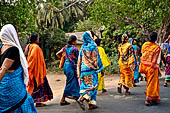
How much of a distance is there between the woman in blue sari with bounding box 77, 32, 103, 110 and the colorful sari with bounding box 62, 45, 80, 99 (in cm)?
46

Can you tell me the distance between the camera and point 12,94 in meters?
2.88

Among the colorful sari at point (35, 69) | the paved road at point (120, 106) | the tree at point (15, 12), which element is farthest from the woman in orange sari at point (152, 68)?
the tree at point (15, 12)

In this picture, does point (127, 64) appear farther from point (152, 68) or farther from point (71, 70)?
point (71, 70)

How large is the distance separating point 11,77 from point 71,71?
10.4 feet

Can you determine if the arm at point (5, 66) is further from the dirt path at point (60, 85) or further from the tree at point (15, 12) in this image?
the tree at point (15, 12)

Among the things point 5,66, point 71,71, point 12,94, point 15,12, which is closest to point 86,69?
point 71,71

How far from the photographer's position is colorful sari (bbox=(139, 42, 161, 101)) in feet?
18.1

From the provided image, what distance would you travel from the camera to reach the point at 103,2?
41.8 ft

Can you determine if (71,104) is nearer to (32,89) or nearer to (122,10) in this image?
(32,89)

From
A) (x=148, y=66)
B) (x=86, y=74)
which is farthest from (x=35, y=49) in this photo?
(x=148, y=66)

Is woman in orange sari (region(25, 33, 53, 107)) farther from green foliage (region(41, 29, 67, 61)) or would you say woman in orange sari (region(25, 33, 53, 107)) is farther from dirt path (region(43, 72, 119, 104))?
green foliage (region(41, 29, 67, 61))

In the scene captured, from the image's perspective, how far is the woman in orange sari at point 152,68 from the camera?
5.52 meters

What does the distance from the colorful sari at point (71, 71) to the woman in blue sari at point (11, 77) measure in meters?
2.96

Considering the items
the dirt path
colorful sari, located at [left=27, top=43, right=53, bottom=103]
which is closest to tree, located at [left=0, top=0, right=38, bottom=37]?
the dirt path
